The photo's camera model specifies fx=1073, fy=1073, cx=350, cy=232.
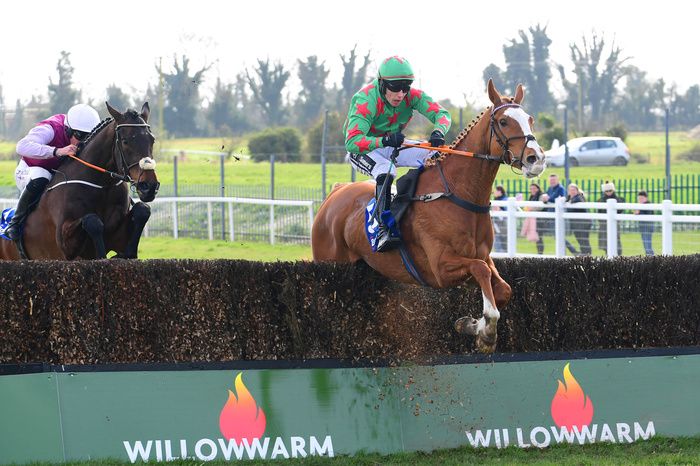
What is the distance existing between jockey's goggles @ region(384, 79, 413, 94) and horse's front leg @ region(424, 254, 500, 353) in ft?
4.15

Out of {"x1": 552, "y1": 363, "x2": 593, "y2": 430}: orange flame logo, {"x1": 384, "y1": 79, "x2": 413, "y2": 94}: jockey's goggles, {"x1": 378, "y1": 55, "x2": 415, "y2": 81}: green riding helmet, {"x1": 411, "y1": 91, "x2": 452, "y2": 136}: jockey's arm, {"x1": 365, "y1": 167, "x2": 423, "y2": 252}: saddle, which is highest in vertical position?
{"x1": 378, "y1": 55, "x2": 415, "y2": 81}: green riding helmet

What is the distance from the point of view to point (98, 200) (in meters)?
8.42

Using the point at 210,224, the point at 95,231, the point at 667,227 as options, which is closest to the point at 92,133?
the point at 95,231

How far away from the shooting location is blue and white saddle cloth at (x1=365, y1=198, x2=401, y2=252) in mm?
7074

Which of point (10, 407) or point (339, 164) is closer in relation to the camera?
point (10, 407)

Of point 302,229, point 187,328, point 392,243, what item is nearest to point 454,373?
point 392,243

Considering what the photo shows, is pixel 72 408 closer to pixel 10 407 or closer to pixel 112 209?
pixel 10 407

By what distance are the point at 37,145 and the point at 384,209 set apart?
10.0 ft

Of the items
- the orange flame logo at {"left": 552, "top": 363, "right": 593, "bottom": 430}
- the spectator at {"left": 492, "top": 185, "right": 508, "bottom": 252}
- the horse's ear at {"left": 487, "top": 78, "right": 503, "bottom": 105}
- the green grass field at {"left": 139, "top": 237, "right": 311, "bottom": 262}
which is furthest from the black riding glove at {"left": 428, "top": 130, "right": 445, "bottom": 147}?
the green grass field at {"left": 139, "top": 237, "right": 311, "bottom": 262}

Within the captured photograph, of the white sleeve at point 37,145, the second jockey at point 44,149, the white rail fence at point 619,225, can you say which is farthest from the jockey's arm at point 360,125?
the white rail fence at point 619,225

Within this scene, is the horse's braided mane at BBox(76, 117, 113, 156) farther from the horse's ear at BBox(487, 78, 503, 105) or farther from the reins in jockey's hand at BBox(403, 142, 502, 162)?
the horse's ear at BBox(487, 78, 503, 105)

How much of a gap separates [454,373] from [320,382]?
811 mm

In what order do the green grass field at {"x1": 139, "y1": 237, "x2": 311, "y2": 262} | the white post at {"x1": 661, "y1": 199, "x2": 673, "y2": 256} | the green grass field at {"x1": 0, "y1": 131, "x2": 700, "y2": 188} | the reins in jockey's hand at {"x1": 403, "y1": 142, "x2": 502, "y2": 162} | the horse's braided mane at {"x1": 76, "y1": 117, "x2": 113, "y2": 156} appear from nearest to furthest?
the reins in jockey's hand at {"x1": 403, "y1": 142, "x2": 502, "y2": 162}, the horse's braided mane at {"x1": 76, "y1": 117, "x2": 113, "y2": 156}, the white post at {"x1": 661, "y1": 199, "x2": 673, "y2": 256}, the green grass field at {"x1": 139, "y1": 237, "x2": 311, "y2": 262}, the green grass field at {"x1": 0, "y1": 131, "x2": 700, "y2": 188}

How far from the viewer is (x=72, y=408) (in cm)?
607
